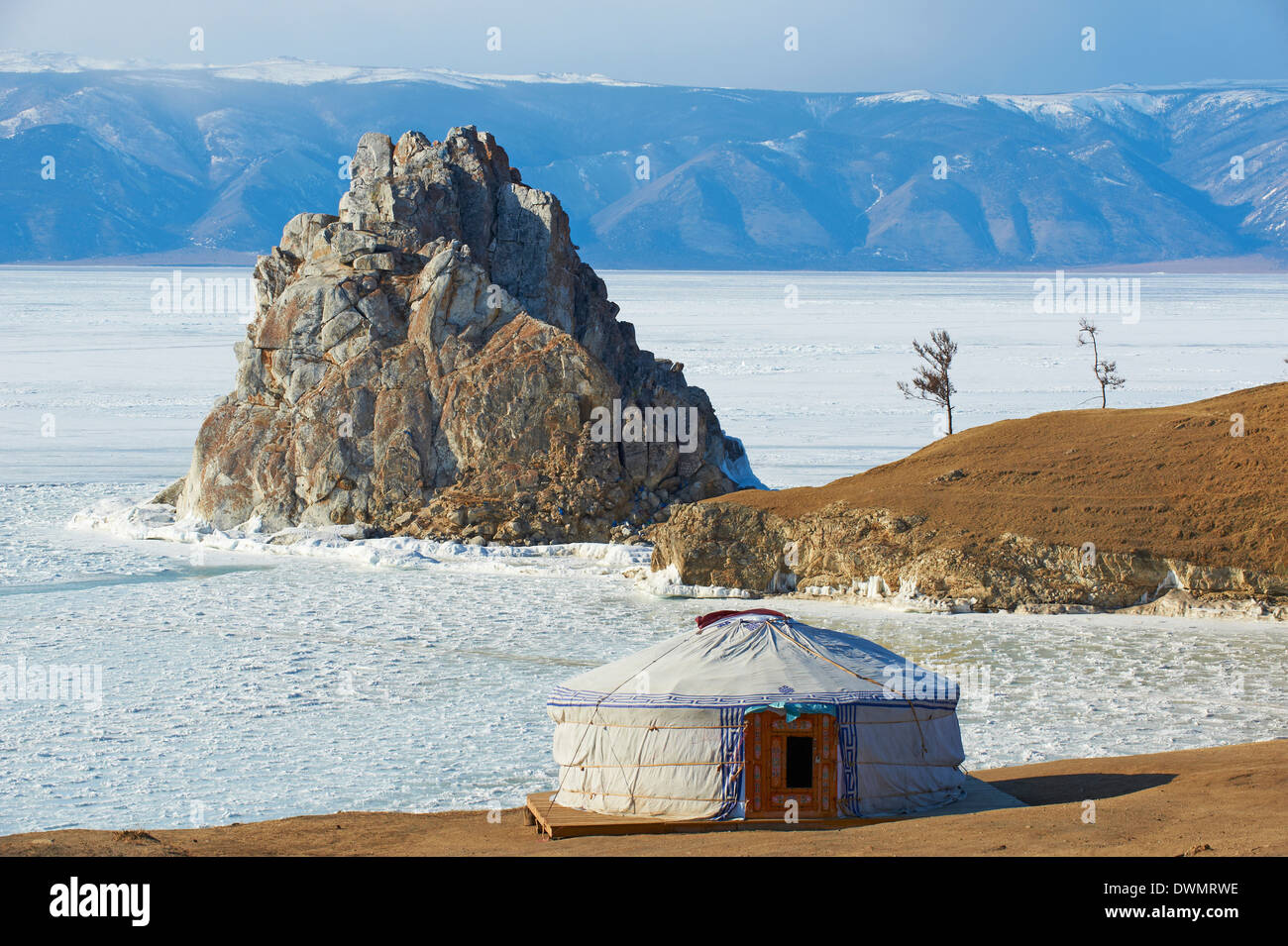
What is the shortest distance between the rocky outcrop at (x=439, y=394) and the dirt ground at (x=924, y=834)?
51.2ft

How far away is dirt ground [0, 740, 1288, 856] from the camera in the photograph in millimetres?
10258

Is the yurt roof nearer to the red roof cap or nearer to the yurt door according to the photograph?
the red roof cap

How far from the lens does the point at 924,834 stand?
432 inches

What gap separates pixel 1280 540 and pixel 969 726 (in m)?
8.67

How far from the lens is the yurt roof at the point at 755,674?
41.0ft

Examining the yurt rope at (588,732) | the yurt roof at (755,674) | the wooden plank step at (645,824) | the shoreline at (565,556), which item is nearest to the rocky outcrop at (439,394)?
the shoreline at (565,556)

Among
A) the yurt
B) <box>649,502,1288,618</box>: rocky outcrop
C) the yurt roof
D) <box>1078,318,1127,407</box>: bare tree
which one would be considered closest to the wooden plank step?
the yurt

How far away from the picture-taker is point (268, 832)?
38.8 feet

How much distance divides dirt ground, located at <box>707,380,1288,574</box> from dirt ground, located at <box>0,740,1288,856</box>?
955cm

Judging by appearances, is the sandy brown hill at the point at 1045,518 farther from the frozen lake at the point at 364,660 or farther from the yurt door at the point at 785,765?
the yurt door at the point at 785,765

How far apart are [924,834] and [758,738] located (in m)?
1.81
